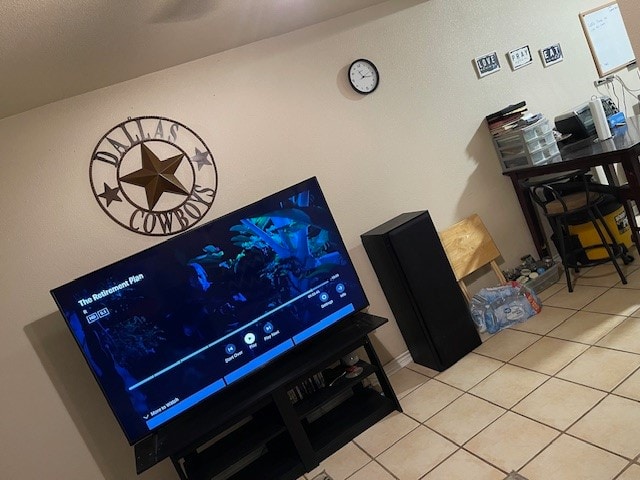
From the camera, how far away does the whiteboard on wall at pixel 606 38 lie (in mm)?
4008

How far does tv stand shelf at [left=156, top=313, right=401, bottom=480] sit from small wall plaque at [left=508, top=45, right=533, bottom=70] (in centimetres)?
245

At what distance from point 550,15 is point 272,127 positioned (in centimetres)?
271

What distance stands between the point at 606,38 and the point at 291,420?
14.0 feet

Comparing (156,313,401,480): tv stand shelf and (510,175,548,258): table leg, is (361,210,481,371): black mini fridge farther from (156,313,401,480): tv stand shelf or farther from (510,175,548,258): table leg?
(510,175,548,258): table leg

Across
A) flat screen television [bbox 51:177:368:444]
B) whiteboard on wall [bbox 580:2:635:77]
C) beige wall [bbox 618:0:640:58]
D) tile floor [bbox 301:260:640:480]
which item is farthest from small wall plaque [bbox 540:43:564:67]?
beige wall [bbox 618:0:640:58]

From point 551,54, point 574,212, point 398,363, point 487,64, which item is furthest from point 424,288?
point 551,54

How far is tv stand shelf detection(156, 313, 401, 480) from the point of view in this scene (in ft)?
7.59

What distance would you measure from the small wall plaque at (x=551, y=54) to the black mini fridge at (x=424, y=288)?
6.55ft

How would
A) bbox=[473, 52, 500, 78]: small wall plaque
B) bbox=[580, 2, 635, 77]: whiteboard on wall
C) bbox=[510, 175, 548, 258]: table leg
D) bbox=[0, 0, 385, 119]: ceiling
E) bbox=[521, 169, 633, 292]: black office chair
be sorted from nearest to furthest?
1. bbox=[0, 0, 385, 119]: ceiling
2. bbox=[521, 169, 633, 292]: black office chair
3. bbox=[473, 52, 500, 78]: small wall plaque
4. bbox=[510, 175, 548, 258]: table leg
5. bbox=[580, 2, 635, 77]: whiteboard on wall

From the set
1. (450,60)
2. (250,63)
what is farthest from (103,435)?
(450,60)

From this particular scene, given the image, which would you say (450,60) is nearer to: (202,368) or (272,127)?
(272,127)

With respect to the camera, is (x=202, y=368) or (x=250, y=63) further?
(x=250, y=63)

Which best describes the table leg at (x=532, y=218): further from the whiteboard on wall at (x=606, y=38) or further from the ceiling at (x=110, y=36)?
the ceiling at (x=110, y=36)

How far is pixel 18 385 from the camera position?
2.35 meters
